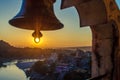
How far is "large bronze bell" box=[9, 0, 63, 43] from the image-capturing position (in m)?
2.28

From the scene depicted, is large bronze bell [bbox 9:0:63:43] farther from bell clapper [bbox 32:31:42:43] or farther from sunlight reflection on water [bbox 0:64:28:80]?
sunlight reflection on water [bbox 0:64:28:80]

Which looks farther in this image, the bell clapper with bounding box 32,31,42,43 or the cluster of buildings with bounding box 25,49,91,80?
the cluster of buildings with bounding box 25,49,91,80

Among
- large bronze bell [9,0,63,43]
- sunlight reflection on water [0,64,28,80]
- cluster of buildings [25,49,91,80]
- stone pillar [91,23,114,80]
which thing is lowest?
sunlight reflection on water [0,64,28,80]

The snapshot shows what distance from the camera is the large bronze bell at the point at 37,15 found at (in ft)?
7.47

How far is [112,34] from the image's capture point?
263 centimetres

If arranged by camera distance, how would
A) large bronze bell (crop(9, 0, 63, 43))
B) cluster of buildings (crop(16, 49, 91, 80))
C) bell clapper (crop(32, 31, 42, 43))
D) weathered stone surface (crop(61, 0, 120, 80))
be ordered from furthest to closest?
1. cluster of buildings (crop(16, 49, 91, 80))
2. weathered stone surface (crop(61, 0, 120, 80))
3. large bronze bell (crop(9, 0, 63, 43))
4. bell clapper (crop(32, 31, 42, 43))

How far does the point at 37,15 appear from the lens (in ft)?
7.45

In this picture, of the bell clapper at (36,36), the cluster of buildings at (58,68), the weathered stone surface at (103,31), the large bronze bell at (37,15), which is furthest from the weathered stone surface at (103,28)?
the cluster of buildings at (58,68)

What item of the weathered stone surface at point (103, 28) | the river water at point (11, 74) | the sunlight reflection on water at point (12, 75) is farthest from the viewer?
the river water at point (11, 74)

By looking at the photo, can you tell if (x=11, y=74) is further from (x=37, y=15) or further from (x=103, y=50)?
(x=37, y=15)

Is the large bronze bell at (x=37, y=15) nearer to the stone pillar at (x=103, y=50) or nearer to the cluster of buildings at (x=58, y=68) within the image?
the stone pillar at (x=103, y=50)

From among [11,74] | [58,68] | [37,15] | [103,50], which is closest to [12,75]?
[11,74]

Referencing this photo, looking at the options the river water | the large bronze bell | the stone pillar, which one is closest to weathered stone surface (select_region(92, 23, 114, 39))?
the stone pillar

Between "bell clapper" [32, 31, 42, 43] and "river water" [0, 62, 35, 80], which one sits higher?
"bell clapper" [32, 31, 42, 43]
